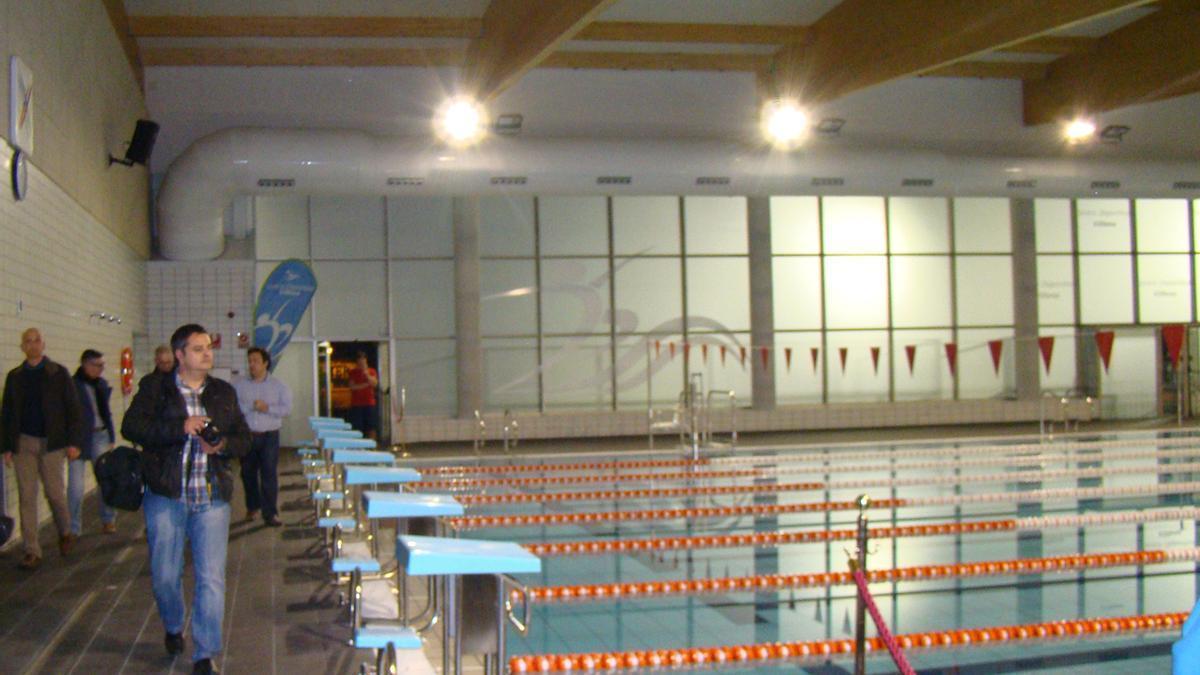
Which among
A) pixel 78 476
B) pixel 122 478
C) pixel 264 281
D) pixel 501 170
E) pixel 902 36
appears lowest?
pixel 78 476

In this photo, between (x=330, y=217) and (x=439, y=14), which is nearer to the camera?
(x=439, y=14)

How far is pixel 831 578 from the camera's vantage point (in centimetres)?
652

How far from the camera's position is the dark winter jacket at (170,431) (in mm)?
4477

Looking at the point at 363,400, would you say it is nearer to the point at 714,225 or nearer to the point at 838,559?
the point at 714,225

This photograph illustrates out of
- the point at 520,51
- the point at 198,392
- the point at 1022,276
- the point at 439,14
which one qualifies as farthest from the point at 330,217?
the point at 198,392

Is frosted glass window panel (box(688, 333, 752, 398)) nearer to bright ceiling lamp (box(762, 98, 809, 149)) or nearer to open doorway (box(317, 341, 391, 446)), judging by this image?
open doorway (box(317, 341, 391, 446))

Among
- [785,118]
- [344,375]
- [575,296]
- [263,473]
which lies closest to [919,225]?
[575,296]

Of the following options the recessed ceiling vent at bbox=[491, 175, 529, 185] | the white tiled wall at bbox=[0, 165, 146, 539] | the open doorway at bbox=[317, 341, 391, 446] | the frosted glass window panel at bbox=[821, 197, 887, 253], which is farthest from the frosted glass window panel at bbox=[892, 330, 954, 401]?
the white tiled wall at bbox=[0, 165, 146, 539]

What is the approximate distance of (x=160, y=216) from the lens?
14891mm

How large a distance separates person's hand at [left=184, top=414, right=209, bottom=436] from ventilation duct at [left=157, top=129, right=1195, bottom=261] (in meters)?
10.3

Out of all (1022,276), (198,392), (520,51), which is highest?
(520,51)

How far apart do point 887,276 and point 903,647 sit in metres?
15.8

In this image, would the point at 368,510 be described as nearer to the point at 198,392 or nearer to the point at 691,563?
the point at 198,392

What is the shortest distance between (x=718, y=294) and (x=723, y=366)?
116 cm
